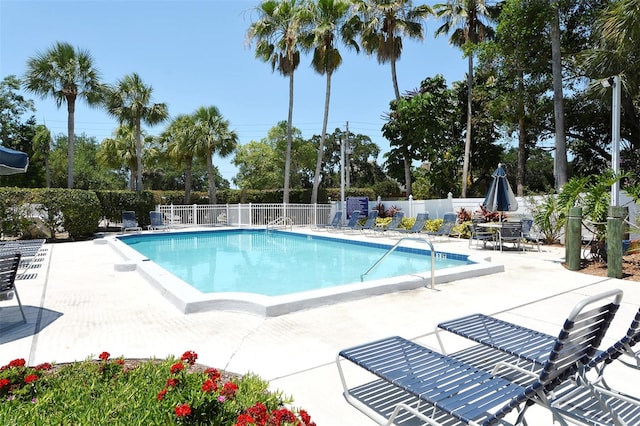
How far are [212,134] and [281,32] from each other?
22.8 feet

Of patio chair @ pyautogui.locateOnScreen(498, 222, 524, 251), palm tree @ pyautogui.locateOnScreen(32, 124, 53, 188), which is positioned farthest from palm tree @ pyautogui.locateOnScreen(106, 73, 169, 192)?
patio chair @ pyautogui.locateOnScreen(498, 222, 524, 251)

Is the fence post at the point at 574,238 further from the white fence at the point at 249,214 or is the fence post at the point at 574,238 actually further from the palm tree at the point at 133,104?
the palm tree at the point at 133,104

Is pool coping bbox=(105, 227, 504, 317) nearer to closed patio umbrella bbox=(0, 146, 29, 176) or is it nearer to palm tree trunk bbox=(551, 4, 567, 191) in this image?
closed patio umbrella bbox=(0, 146, 29, 176)

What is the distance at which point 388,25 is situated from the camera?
2139 cm

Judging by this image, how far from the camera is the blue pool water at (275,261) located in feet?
27.1

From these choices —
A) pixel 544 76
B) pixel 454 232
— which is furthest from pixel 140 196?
pixel 544 76

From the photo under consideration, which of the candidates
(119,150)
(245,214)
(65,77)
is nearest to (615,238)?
(245,214)

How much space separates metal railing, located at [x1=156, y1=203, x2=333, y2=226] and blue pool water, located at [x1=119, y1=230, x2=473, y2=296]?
3306 mm

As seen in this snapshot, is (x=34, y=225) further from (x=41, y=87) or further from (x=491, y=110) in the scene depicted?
(x=491, y=110)

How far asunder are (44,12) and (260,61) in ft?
36.5

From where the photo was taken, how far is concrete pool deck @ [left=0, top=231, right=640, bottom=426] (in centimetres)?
316

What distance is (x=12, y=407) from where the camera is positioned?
218 cm

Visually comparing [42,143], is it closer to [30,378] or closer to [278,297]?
[278,297]

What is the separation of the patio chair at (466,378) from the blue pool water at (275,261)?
16.7ft
